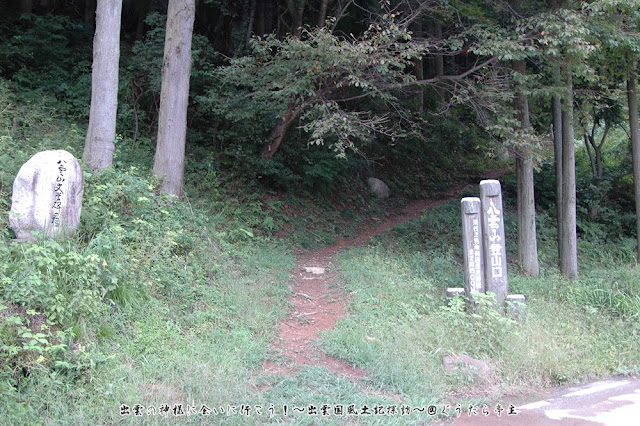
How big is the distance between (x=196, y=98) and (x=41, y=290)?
308 inches

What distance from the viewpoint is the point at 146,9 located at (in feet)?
53.5

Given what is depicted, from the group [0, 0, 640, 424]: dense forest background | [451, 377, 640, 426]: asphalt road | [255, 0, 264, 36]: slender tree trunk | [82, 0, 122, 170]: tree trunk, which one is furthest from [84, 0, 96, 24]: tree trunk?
[451, 377, 640, 426]: asphalt road

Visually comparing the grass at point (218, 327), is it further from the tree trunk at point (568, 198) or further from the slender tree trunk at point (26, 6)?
the slender tree trunk at point (26, 6)

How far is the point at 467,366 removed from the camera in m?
5.68

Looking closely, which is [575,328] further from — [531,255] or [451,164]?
[451,164]

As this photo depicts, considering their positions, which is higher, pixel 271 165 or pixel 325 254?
pixel 271 165

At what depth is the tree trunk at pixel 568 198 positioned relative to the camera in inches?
412

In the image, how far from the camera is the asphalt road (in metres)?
4.79

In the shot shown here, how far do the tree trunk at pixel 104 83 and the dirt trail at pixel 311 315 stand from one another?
420 cm

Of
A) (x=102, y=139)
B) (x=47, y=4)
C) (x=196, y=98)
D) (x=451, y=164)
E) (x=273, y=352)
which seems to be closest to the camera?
(x=273, y=352)

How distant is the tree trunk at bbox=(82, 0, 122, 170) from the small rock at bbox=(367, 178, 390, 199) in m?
11.2

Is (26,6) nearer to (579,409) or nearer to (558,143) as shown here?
(558,143)

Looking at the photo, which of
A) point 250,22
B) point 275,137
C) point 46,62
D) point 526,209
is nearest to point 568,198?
point 526,209

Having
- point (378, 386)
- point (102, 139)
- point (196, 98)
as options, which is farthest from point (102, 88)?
point (378, 386)
